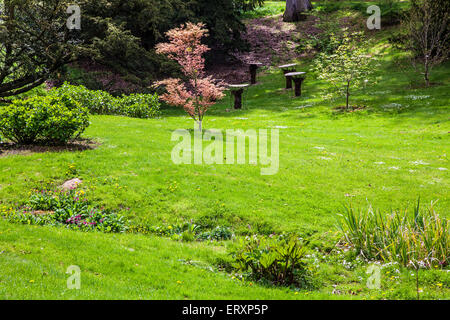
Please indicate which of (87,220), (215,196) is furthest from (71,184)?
(215,196)

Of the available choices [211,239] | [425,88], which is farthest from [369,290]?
[425,88]

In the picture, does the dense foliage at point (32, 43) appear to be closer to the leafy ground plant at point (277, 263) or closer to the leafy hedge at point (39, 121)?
the leafy hedge at point (39, 121)

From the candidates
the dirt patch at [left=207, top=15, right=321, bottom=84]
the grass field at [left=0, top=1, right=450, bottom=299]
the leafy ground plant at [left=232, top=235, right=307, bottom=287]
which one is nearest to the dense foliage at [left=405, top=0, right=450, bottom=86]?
the grass field at [left=0, top=1, right=450, bottom=299]

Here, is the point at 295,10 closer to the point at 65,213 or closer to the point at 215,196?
the point at 215,196

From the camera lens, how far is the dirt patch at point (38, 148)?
1547 cm

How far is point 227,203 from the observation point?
40.2 feet

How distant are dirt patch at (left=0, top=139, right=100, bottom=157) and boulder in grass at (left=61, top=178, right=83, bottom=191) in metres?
3.40

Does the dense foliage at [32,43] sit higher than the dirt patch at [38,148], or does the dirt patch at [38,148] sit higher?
the dense foliage at [32,43]

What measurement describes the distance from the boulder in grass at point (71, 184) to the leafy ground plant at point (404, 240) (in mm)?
9403

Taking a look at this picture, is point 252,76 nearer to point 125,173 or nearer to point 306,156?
point 306,156

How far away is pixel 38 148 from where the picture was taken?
16.0m

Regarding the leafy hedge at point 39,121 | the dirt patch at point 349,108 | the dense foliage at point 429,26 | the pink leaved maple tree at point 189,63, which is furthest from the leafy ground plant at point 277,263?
the dense foliage at point 429,26

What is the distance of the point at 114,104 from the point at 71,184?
15.4 m
